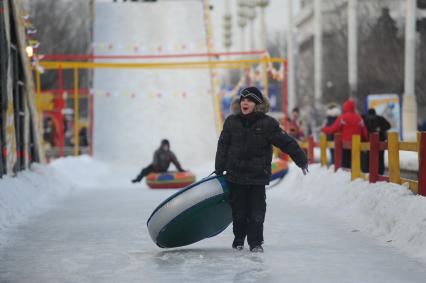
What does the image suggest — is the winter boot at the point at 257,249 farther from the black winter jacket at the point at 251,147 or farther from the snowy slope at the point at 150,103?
the snowy slope at the point at 150,103

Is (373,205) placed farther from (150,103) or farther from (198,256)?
(150,103)

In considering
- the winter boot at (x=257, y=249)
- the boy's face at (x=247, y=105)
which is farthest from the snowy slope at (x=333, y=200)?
the boy's face at (x=247, y=105)

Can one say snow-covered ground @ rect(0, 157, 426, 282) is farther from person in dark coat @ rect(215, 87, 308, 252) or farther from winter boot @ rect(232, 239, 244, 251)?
person in dark coat @ rect(215, 87, 308, 252)

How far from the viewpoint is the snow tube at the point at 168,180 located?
846 inches

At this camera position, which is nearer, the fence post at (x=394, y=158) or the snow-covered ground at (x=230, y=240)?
the snow-covered ground at (x=230, y=240)

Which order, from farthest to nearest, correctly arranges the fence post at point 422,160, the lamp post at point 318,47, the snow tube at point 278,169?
the lamp post at point 318,47 < the snow tube at point 278,169 < the fence post at point 422,160

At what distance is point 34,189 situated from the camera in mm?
16891

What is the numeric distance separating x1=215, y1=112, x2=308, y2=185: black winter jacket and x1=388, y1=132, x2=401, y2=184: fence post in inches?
114

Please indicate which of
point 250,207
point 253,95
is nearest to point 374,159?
point 250,207

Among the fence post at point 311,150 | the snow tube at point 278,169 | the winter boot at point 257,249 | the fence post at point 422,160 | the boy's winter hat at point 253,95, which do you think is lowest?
the snow tube at point 278,169

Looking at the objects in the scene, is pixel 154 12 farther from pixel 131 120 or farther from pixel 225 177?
pixel 225 177

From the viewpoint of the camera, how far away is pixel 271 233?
1121cm

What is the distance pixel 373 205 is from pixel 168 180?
9743 millimetres

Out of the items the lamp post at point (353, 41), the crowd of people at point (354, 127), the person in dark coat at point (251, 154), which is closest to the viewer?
the person in dark coat at point (251, 154)
